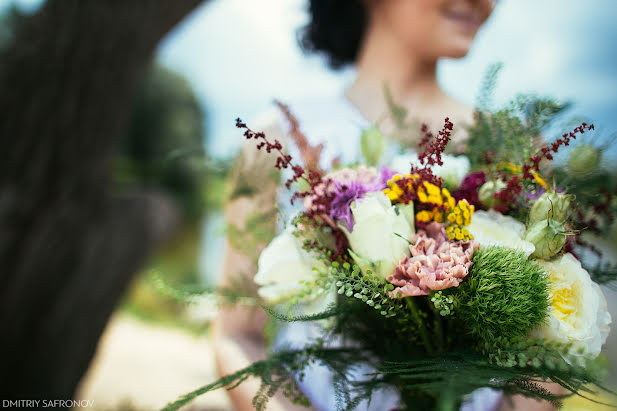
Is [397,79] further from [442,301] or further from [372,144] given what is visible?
[442,301]

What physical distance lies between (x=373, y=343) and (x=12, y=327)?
6.35ft

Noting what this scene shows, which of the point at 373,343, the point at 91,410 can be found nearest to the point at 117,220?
the point at 91,410

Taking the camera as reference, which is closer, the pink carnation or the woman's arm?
the pink carnation

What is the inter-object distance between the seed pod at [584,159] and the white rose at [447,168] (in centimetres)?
13

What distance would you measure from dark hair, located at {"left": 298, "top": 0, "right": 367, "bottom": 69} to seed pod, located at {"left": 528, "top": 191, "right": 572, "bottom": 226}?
95cm

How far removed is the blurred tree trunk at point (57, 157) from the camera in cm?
175

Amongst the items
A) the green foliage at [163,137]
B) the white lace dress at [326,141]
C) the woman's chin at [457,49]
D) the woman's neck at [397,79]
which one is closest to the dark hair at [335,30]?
the woman's neck at [397,79]

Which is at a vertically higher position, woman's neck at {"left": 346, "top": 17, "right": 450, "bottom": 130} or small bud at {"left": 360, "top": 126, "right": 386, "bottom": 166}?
woman's neck at {"left": 346, "top": 17, "right": 450, "bottom": 130}

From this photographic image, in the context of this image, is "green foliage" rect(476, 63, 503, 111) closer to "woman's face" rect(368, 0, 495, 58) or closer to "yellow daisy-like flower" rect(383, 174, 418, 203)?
"yellow daisy-like flower" rect(383, 174, 418, 203)

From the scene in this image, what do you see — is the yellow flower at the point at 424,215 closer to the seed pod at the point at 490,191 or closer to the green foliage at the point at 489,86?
the seed pod at the point at 490,191

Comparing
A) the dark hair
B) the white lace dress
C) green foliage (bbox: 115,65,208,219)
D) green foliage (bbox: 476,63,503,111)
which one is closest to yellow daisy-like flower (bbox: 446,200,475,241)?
green foliage (bbox: 476,63,503,111)

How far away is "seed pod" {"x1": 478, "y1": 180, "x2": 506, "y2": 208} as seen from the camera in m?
0.49

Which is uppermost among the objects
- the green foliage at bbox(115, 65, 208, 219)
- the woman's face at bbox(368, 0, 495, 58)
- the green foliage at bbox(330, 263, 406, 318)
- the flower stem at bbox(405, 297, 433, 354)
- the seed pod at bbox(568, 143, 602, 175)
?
the green foliage at bbox(115, 65, 208, 219)

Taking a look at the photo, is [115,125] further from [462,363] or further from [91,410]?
[462,363]
